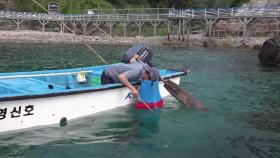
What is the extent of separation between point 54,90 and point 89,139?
1.78 meters

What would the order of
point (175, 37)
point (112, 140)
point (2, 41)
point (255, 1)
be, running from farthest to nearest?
point (255, 1) → point (175, 37) → point (2, 41) → point (112, 140)

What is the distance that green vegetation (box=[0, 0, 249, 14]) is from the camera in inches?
3255

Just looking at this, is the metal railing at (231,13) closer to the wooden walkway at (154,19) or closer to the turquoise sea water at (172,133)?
the wooden walkway at (154,19)

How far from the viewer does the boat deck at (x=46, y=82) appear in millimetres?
13969

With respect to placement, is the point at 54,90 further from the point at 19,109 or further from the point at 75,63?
the point at 75,63

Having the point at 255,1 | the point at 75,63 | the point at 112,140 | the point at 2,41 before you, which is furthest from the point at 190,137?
the point at 255,1

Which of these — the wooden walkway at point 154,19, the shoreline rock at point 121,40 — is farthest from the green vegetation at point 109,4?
the shoreline rock at point 121,40

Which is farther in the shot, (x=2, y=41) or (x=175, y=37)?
(x=175, y=37)

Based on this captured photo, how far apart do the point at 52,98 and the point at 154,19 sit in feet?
178

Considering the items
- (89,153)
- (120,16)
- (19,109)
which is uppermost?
(120,16)

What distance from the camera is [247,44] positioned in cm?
5584

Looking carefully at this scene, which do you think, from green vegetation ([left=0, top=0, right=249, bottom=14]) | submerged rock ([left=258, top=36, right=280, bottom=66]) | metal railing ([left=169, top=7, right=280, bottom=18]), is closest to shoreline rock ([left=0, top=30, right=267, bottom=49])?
metal railing ([left=169, top=7, right=280, bottom=18])

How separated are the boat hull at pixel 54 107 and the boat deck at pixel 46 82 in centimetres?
25

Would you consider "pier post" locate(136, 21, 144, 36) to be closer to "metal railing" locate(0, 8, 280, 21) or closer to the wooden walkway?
the wooden walkway
